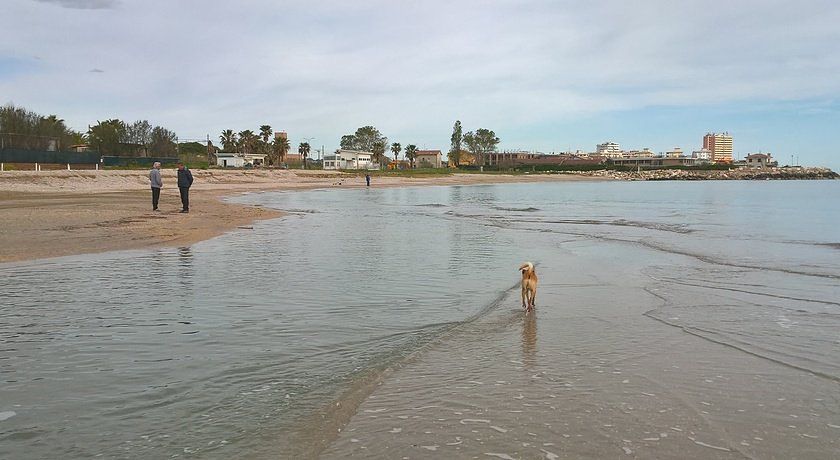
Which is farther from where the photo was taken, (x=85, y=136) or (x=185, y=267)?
(x=85, y=136)

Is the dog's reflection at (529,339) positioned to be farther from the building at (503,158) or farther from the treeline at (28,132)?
the building at (503,158)

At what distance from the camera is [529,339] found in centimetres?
666

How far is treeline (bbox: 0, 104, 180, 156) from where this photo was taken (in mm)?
55969

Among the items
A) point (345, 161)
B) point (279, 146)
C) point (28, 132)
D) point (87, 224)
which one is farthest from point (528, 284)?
point (345, 161)

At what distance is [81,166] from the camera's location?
5056 cm

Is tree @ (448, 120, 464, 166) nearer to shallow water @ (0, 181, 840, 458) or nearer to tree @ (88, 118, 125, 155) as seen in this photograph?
tree @ (88, 118, 125, 155)

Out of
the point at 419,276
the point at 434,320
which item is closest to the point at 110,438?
the point at 434,320

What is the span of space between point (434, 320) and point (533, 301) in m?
1.67

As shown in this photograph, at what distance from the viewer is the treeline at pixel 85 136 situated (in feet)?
184

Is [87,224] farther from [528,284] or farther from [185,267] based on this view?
[528,284]

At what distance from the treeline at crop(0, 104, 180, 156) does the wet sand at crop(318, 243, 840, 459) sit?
5684 centimetres

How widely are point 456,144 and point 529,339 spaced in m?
169

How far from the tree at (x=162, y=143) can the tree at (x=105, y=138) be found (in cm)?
464

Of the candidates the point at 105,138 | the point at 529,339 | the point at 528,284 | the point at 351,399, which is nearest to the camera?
the point at 351,399
